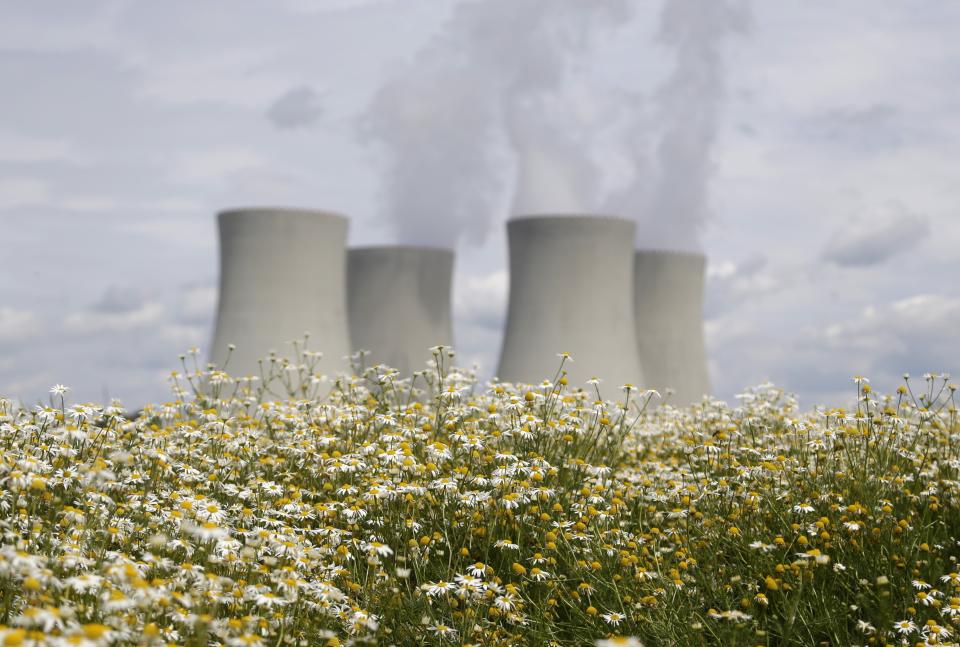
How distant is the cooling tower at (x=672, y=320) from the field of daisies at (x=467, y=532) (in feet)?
48.9

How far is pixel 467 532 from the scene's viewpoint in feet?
13.3

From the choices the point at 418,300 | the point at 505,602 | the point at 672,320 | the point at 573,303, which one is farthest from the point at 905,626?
the point at 672,320

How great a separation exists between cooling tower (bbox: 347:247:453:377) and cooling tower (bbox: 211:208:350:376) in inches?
93.2

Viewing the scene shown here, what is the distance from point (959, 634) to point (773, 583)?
2.28 feet

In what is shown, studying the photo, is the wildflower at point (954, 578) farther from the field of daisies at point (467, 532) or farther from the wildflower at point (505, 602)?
the wildflower at point (505, 602)

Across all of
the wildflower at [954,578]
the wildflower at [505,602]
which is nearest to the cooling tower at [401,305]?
the wildflower at [505,602]

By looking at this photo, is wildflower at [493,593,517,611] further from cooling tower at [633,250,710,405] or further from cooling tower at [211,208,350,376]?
cooling tower at [633,250,710,405]

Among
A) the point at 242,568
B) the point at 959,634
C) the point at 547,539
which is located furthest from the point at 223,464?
the point at 959,634

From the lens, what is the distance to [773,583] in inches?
137

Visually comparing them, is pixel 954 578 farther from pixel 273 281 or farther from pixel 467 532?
pixel 273 281

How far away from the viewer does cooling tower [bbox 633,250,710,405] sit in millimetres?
20328

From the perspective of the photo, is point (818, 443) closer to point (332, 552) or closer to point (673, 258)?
point (332, 552)

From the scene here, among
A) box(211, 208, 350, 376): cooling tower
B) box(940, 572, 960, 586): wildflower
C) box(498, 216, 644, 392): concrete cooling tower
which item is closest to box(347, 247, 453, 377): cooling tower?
box(211, 208, 350, 376): cooling tower

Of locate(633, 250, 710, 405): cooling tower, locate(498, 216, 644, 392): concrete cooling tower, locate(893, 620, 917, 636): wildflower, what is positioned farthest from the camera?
locate(633, 250, 710, 405): cooling tower
